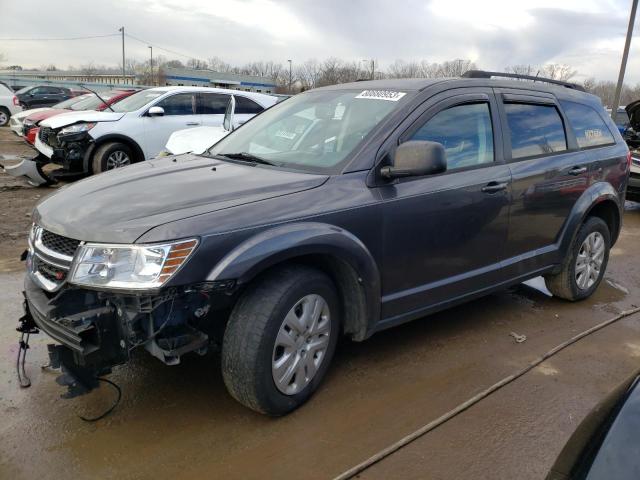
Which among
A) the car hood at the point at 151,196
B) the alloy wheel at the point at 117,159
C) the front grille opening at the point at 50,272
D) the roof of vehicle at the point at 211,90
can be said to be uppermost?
the roof of vehicle at the point at 211,90

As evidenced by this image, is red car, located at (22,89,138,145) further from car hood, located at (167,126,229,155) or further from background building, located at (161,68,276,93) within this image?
background building, located at (161,68,276,93)

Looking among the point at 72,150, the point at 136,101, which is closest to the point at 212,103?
the point at 136,101

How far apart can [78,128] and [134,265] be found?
284 inches

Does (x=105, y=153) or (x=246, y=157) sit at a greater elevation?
(x=246, y=157)

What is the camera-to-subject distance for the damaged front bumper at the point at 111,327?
241cm

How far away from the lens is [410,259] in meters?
3.29

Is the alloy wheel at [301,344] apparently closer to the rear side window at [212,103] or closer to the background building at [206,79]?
the rear side window at [212,103]

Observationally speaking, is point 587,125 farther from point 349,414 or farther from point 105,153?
point 105,153

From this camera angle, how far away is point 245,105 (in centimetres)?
1010

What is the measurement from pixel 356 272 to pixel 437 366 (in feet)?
3.34

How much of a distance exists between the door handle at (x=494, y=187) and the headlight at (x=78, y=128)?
7.10m

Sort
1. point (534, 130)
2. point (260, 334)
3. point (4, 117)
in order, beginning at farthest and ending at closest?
point (4, 117) → point (534, 130) → point (260, 334)

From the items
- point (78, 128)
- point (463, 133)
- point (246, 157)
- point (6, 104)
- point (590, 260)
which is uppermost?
point (463, 133)

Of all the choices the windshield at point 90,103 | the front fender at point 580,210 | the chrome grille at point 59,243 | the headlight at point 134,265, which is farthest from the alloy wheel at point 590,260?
the windshield at point 90,103
